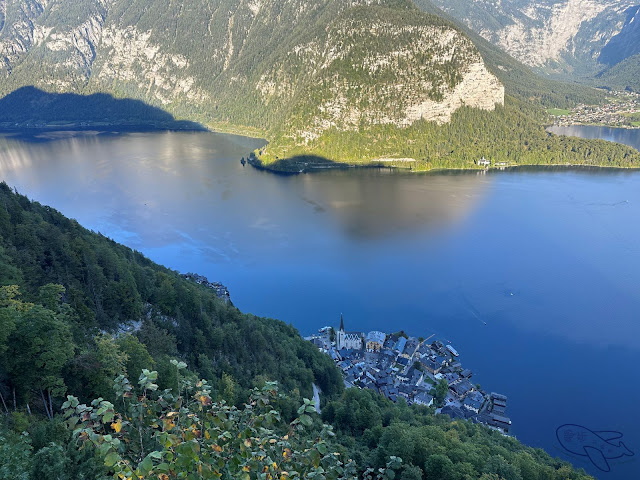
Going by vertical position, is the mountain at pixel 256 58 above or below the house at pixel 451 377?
above

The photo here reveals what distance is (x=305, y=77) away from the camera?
111 metres

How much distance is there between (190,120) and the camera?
13100 centimetres

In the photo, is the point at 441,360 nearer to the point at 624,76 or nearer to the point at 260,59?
the point at 260,59

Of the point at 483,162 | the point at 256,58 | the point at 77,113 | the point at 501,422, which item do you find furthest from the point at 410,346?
the point at 77,113

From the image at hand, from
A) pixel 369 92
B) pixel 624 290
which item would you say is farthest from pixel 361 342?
pixel 369 92

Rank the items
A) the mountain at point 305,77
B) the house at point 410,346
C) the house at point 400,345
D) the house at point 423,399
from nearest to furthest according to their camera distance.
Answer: the house at point 423,399 < the house at point 410,346 < the house at point 400,345 < the mountain at point 305,77

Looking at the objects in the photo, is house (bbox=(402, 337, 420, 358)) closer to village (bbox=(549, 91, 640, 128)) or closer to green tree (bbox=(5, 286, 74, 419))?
green tree (bbox=(5, 286, 74, 419))

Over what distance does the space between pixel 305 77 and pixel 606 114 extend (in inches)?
3643

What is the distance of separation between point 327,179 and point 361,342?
4241 centimetres

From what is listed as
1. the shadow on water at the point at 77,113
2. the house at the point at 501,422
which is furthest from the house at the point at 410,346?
the shadow on water at the point at 77,113

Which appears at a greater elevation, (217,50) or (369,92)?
(217,50)

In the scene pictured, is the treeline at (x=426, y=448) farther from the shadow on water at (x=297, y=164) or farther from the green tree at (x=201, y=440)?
the shadow on water at (x=297, y=164)

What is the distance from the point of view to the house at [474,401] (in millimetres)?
24548

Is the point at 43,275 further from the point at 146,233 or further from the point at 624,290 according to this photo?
the point at 624,290
